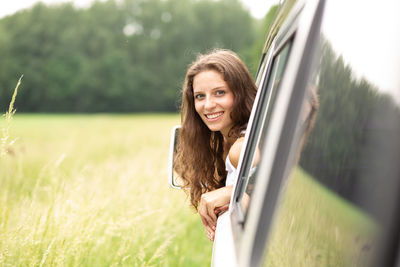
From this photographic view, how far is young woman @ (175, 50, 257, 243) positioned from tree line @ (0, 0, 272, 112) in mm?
52229

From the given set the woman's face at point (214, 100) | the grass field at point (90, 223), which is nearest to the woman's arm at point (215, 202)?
the woman's face at point (214, 100)

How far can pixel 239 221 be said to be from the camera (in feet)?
5.35

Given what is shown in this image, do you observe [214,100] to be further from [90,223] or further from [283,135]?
[283,135]

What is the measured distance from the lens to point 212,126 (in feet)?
9.14

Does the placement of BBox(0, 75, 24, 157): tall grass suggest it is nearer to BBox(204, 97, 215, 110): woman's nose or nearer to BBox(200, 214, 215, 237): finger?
BBox(204, 97, 215, 110): woman's nose

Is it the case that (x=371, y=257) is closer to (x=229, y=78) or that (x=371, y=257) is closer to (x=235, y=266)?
(x=235, y=266)

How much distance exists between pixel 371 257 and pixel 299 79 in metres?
0.44

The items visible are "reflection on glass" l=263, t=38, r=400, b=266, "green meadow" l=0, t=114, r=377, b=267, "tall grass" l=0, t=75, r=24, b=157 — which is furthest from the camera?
"tall grass" l=0, t=75, r=24, b=157

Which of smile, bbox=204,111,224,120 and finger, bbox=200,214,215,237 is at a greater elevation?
smile, bbox=204,111,224,120

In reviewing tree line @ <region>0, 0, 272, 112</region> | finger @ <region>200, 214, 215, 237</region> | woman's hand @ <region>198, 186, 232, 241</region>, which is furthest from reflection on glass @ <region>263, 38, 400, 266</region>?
tree line @ <region>0, 0, 272, 112</region>

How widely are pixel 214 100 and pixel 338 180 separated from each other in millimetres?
1782

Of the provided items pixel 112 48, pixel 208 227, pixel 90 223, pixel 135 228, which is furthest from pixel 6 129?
pixel 112 48

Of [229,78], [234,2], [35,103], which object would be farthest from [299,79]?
[234,2]

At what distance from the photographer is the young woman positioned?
2.49 meters
